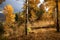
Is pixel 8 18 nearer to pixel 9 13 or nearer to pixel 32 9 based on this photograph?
pixel 9 13

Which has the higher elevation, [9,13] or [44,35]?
[9,13]

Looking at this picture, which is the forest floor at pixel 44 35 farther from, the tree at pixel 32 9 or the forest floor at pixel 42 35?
the tree at pixel 32 9

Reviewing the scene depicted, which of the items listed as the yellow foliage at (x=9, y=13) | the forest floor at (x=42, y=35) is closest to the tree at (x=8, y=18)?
the yellow foliage at (x=9, y=13)

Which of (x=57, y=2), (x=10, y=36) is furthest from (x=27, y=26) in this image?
(x=57, y=2)

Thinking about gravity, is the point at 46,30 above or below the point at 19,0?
below

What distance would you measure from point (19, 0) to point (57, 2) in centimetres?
72

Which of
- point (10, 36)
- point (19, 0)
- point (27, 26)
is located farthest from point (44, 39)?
point (19, 0)

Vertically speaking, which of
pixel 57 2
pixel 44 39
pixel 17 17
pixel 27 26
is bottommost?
pixel 44 39

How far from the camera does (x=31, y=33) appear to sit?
275cm

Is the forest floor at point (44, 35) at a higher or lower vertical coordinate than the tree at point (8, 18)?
lower

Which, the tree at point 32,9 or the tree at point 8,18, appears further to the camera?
the tree at point 32,9

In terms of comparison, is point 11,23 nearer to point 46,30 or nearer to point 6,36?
point 6,36

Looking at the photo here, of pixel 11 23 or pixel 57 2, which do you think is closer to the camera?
pixel 11 23

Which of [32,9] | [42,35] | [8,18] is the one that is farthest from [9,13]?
[42,35]
